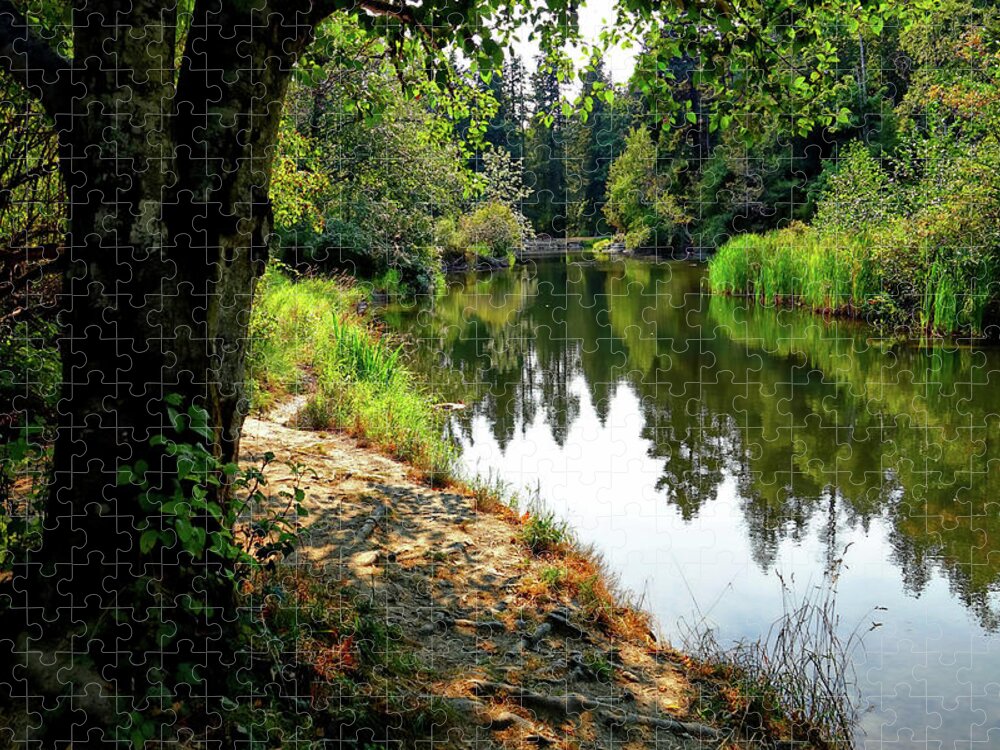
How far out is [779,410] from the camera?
35.7ft

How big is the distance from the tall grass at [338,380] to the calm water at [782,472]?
86 centimetres

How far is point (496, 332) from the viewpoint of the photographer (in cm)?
1859

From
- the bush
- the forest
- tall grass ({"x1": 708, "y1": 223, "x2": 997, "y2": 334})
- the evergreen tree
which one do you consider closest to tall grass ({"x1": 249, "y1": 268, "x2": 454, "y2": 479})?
the forest

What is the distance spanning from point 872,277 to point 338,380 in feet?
40.5

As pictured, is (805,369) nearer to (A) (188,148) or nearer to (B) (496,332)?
(B) (496,332)

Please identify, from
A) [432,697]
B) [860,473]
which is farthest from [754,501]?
[432,697]

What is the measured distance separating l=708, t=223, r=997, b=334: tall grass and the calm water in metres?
1.03

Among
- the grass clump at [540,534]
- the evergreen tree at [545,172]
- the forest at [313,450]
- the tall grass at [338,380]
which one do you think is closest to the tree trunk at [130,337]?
the forest at [313,450]

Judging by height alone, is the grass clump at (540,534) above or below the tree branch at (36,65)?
below

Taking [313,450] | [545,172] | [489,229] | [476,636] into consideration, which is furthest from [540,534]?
[545,172]

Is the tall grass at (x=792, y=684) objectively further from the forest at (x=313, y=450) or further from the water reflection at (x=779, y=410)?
the water reflection at (x=779, y=410)

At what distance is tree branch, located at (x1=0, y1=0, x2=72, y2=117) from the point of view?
2.63 meters

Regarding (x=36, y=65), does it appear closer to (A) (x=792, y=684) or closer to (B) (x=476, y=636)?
(B) (x=476, y=636)

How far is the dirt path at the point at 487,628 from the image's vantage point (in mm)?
3557
